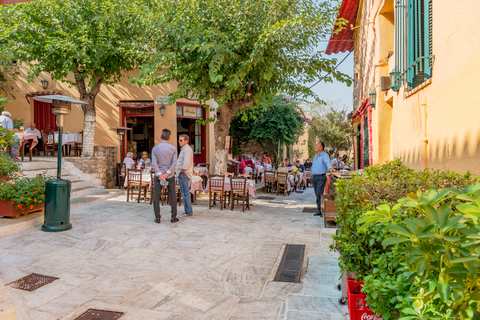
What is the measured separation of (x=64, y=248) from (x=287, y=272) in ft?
10.6

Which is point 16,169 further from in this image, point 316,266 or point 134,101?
point 134,101

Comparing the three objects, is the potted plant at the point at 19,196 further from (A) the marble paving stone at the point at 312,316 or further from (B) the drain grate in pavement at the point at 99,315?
(A) the marble paving stone at the point at 312,316

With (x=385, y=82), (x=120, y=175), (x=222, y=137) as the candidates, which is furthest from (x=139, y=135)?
(x=385, y=82)

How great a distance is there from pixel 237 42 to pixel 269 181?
20.8 feet

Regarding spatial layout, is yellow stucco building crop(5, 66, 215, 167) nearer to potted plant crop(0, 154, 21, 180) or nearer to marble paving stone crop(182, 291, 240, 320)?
potted plant crop(0, 154, 21, 180)

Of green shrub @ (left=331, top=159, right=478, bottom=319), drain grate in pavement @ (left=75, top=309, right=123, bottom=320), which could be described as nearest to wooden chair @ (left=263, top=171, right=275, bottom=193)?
green shrub @ (left=331, top=159, right=478, bottom=319)

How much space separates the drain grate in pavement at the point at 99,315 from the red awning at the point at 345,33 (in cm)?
962

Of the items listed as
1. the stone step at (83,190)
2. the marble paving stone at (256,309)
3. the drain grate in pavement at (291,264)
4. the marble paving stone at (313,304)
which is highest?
the stone step at (83,190)

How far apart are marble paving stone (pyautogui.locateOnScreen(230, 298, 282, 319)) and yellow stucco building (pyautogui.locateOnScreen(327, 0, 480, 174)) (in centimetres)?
226

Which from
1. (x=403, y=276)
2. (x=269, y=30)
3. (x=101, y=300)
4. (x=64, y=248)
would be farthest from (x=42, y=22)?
(x=403, y=276)

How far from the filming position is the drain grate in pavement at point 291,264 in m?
4.15

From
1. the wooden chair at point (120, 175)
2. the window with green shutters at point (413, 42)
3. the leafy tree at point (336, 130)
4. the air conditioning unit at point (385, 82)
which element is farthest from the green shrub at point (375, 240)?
the leafy tree at point (336, 130)

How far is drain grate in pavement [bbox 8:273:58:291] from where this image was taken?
3.67 meters

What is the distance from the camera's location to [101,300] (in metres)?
3.41
